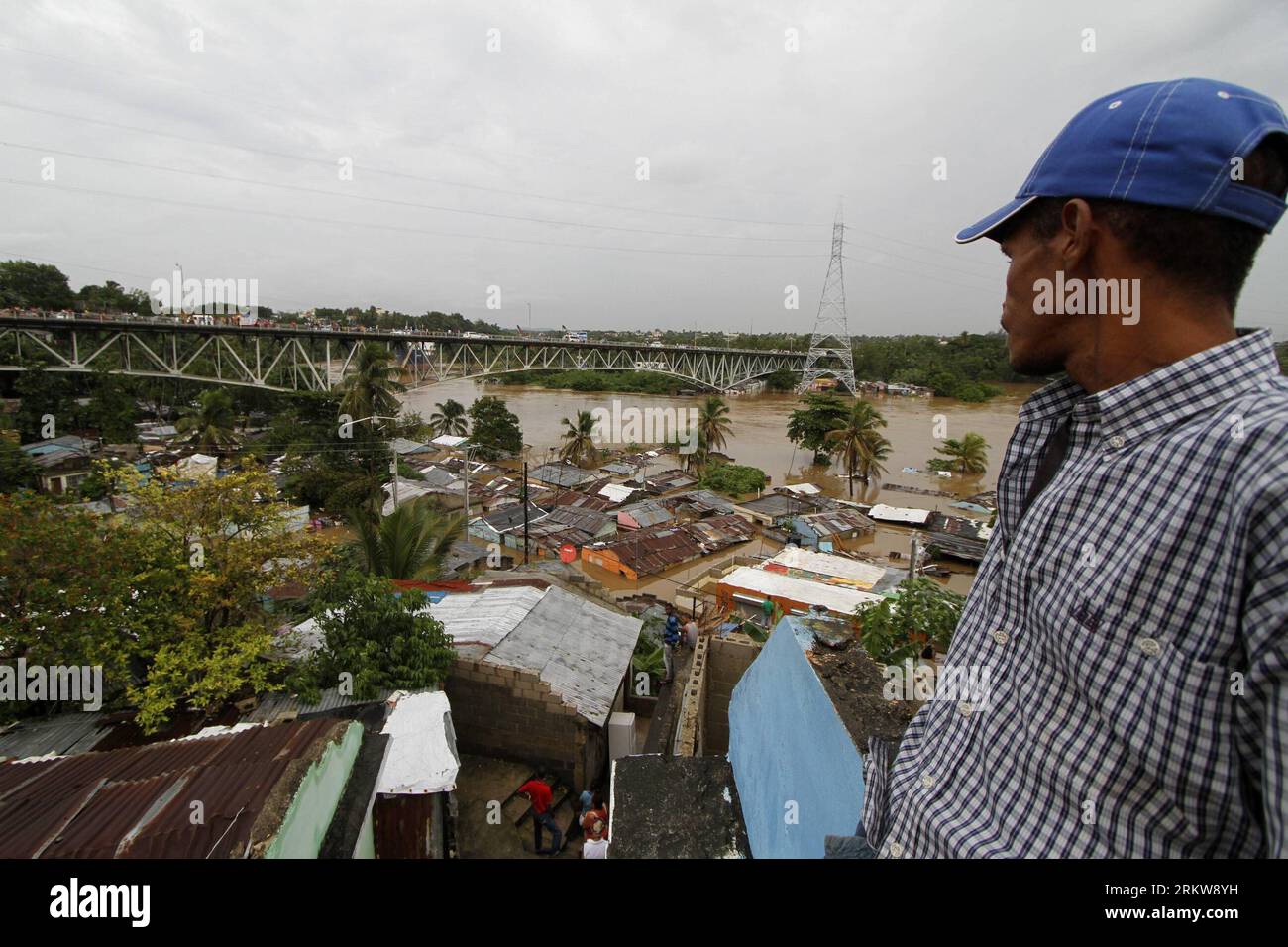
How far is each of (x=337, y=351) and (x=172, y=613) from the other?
91.6 ft

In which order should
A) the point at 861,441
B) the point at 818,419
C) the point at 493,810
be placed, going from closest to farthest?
the point at 493,810, the point at 861,441, the point at 818,419

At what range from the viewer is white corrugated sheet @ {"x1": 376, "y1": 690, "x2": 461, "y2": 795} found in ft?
14.3

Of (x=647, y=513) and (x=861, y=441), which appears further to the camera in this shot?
(x=861, y=441)

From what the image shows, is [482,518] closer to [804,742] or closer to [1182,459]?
[804,742]

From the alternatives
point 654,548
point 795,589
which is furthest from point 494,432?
point 795,589

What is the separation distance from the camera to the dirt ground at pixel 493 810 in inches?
242

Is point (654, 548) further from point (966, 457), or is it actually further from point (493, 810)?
point (966, 457)

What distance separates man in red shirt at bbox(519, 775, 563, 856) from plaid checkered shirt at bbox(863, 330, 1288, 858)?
607 cm

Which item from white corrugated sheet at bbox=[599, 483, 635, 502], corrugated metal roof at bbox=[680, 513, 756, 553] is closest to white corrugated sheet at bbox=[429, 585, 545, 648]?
corrugated metal roof at bbox=[680, 513, 756, 553]

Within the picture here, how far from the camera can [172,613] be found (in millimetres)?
5988

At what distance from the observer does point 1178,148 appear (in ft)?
2.64

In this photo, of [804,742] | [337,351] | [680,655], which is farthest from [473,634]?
[337,351]

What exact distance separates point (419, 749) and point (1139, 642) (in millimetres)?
5058
